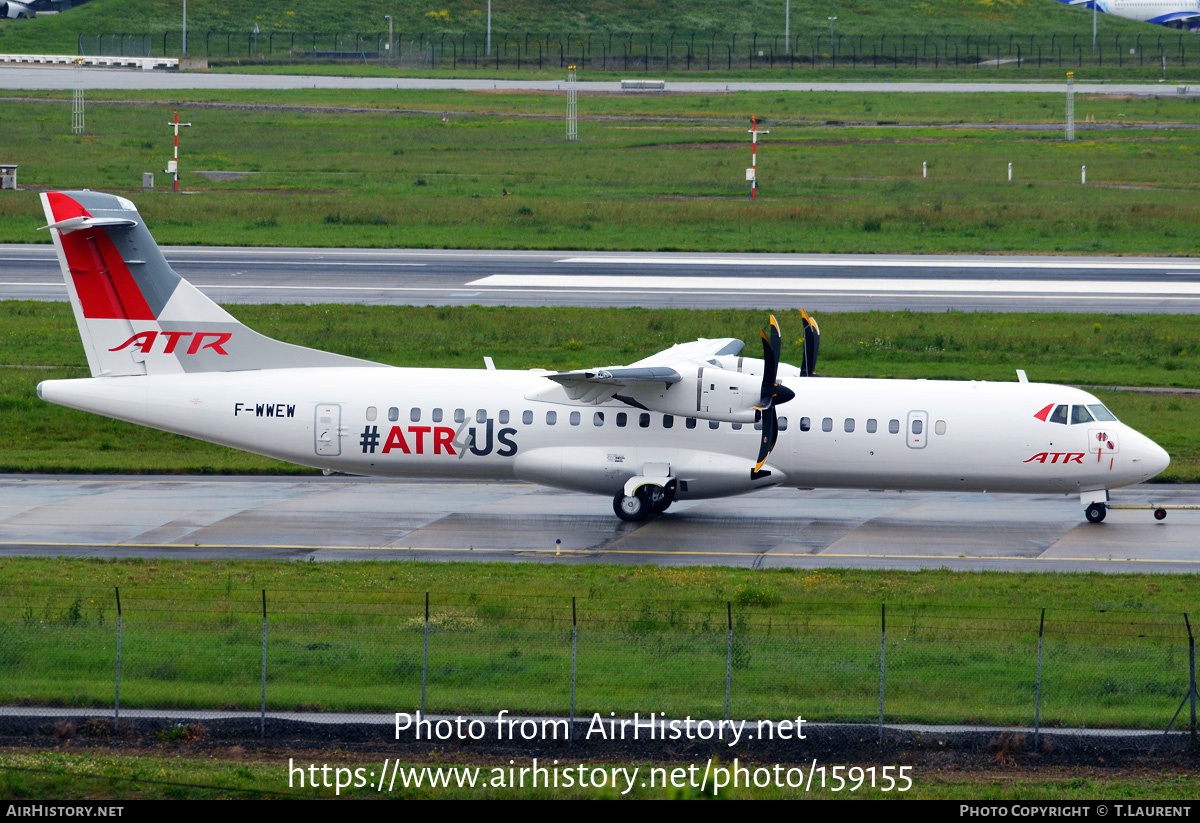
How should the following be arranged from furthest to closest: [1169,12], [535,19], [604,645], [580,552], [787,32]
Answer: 1. [1169,12]
2. [535,19]
3. [787,32]
4. [580,552]
5. [604,645]

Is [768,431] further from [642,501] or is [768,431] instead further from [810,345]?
[810,345]

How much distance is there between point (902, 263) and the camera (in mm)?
58438

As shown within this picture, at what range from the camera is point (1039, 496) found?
104 feet

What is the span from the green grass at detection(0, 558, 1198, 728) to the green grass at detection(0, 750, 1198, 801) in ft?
4.28

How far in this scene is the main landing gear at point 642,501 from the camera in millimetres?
28422

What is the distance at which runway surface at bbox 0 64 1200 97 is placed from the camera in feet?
397

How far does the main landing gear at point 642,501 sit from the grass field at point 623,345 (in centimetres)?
1124

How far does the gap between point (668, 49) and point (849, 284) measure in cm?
10694

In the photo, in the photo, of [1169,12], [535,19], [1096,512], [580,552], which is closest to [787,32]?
[535,19]

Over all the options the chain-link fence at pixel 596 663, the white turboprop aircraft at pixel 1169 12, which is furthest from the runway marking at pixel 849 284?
the white turboprop aircraft at pixel 1169 12

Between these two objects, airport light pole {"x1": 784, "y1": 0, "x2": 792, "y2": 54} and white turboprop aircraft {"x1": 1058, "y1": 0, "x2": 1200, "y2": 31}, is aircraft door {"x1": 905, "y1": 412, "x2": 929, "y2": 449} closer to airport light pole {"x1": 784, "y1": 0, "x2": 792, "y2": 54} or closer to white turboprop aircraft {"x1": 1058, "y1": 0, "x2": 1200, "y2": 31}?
airport light pole {"x1": 784, "y1": 0, "x2": 792, "y2": 54}

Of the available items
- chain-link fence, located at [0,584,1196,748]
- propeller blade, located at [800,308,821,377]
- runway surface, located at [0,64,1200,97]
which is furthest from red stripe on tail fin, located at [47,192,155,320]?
runway surface, located at [0,64,1200,97]

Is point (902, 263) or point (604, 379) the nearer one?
point (604, 379)
